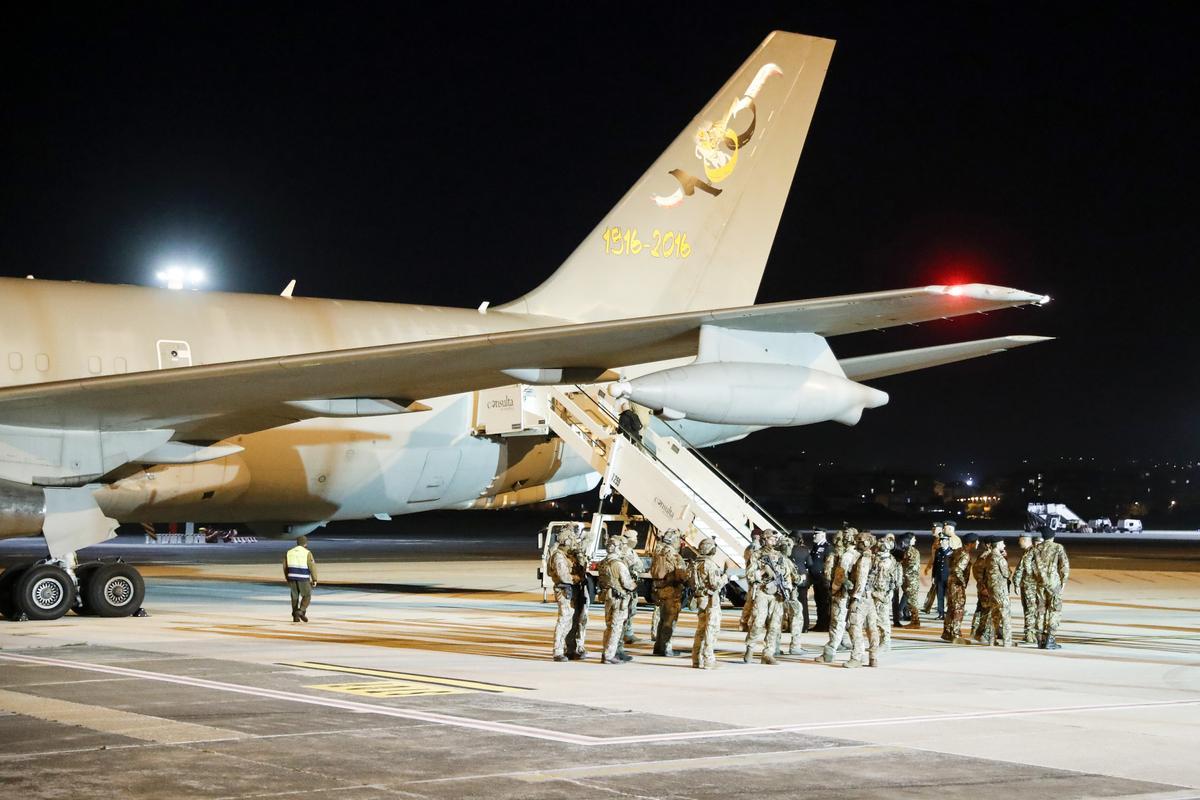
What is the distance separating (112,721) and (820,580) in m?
9.87

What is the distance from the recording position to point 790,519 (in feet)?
332

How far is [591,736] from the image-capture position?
855cm

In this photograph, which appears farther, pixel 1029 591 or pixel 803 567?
pixel 803 567

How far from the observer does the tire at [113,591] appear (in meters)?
17.1

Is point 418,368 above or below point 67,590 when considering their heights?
above

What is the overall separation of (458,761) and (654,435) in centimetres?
1264

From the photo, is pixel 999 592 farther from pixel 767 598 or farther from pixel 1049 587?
pixel 767 598

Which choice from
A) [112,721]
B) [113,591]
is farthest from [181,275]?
[112,721]

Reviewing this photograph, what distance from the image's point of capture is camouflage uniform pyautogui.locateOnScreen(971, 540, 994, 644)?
15.3 metres

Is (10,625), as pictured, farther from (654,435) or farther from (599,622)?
(654,435)

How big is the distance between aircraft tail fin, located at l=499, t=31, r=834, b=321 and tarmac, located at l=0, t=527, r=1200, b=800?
595cm

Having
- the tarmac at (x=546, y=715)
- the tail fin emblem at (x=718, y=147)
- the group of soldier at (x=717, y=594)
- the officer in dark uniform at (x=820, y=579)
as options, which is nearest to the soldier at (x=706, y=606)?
the group of soldier at (x=717, y=594)

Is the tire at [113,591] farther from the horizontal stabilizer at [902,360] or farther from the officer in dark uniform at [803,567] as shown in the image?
the horizontal stabilizer at [902,360]

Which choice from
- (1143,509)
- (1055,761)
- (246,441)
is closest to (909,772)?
(1055,761)
